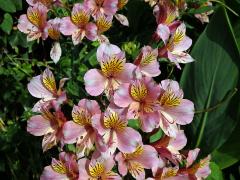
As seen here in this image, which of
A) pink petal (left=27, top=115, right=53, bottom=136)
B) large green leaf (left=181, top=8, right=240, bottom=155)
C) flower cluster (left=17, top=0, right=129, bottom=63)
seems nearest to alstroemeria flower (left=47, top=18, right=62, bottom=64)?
flower cluster (left=17, top=0, right=129, bottom=63)

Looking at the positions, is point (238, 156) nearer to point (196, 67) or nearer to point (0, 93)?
point (196, 67)

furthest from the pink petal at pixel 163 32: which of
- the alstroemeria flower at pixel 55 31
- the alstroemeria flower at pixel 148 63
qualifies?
the alstroemeria flower at pixel 55 31

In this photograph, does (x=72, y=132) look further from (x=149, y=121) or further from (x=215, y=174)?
(x=215, y=174)

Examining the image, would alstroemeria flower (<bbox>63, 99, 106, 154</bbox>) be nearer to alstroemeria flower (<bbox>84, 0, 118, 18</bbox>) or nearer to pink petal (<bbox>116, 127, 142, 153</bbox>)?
pink petal (<bbox>116, 127, 142, 153</bbox>)

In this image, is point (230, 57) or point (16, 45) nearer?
point (230, 57)

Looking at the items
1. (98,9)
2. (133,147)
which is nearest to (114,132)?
(133,147)

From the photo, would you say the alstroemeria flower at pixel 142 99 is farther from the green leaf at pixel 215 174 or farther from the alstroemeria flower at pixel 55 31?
the green leaf at pixel 215 174
